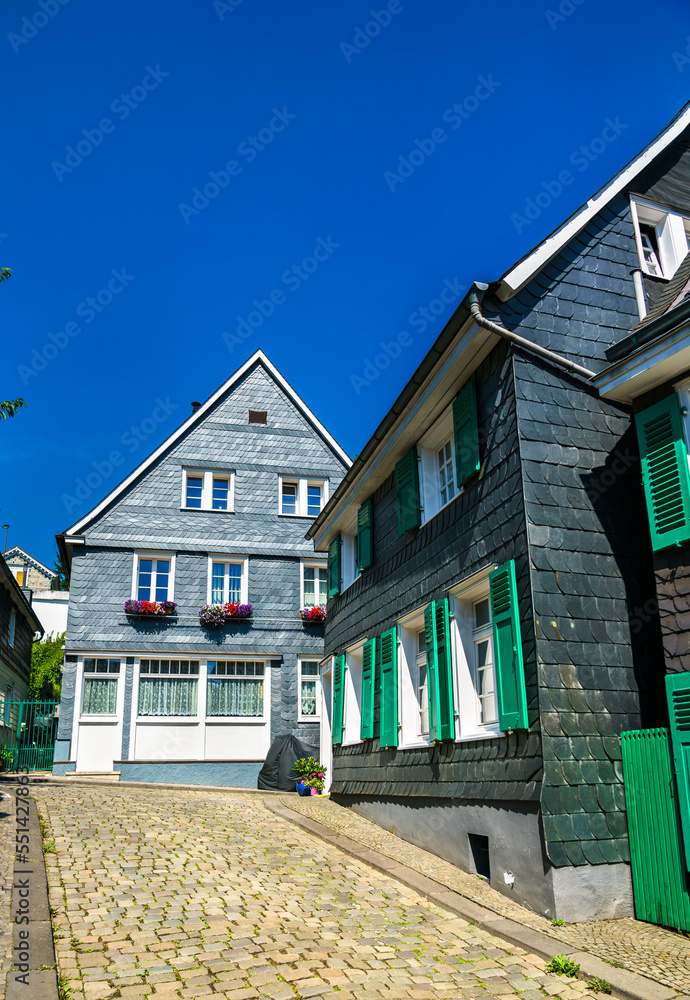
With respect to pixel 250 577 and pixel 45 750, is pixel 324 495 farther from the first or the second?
pixel 45 750

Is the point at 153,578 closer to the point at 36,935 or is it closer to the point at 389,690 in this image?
the point at 389,690

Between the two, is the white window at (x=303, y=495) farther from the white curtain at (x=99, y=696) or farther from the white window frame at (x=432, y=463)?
the white window frame at (x=432, y=463)

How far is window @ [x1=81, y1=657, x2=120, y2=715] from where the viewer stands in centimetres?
2033

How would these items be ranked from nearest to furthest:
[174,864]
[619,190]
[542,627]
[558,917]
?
[558,917] → [542,627] → [174,864] → [619,190]

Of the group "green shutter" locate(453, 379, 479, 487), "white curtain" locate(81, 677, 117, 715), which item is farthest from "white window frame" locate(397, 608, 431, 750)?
"white curtain" locate(81, 677, 117, 715)

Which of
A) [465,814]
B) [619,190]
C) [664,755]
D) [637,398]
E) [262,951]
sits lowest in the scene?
[262,951]

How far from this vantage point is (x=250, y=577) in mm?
22156

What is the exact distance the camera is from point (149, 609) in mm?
20922

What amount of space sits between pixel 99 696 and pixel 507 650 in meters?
14.5

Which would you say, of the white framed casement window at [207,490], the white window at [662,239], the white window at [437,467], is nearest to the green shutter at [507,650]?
the white window at [437,467]

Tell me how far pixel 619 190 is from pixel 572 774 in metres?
6.96

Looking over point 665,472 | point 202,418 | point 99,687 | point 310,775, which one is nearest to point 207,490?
point 202,418

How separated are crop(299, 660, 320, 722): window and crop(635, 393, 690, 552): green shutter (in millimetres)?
14695

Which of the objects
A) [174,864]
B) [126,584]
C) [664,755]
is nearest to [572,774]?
[664,755]
